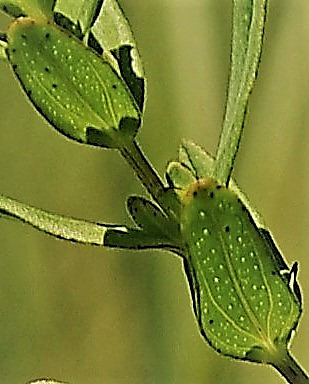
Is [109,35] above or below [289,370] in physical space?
above

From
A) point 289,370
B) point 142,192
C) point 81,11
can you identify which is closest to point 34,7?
point 81,11

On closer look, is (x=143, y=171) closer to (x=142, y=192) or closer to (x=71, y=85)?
(x=71, y=85)

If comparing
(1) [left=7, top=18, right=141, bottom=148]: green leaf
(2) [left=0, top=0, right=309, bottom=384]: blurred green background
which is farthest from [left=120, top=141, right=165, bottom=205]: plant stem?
(2) [left=0, top=0, right=309, bottom=384]: blurred green background

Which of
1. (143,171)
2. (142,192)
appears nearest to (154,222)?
(143,171)

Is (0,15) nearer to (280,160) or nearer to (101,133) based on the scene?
(280,160)

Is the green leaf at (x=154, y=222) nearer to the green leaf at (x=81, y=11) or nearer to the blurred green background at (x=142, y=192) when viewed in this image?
the green leaf at (x=81, y=11)

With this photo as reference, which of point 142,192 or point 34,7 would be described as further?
point 142,192
